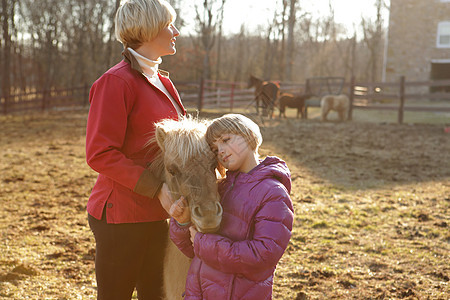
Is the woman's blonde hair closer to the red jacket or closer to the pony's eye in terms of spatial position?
the red jacket

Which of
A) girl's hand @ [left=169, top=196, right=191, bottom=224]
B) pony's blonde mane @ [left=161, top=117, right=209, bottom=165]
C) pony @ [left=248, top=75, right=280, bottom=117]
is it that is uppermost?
A: pony @ [left=248, top=75, right=280, bottom=117]

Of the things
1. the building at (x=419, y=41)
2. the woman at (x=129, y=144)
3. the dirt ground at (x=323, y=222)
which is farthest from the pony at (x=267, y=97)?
the building at (x=419, y=41)

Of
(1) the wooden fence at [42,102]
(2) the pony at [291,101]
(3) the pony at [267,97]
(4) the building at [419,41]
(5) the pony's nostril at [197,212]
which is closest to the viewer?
(5) the pony's nostril at [197,212]

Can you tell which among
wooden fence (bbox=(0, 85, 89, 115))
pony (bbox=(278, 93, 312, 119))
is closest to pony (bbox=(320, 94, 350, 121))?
pony (bbox=(278, 93, 312, 119))

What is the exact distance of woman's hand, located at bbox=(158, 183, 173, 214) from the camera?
58.6 inches

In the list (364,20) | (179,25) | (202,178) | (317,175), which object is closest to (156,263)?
(202,178)

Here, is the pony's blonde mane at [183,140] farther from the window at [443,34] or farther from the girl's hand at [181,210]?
the window at [443,34]

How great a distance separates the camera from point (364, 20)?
3281cm

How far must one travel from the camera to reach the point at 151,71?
1.69 metres

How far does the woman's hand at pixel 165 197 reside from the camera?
149 centimetres

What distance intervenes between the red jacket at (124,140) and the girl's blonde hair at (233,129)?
258 mm

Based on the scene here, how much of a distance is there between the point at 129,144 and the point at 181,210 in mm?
368

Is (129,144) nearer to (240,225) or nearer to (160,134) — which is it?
(160,134)

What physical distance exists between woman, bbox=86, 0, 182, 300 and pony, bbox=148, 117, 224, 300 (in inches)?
A: 2.7
